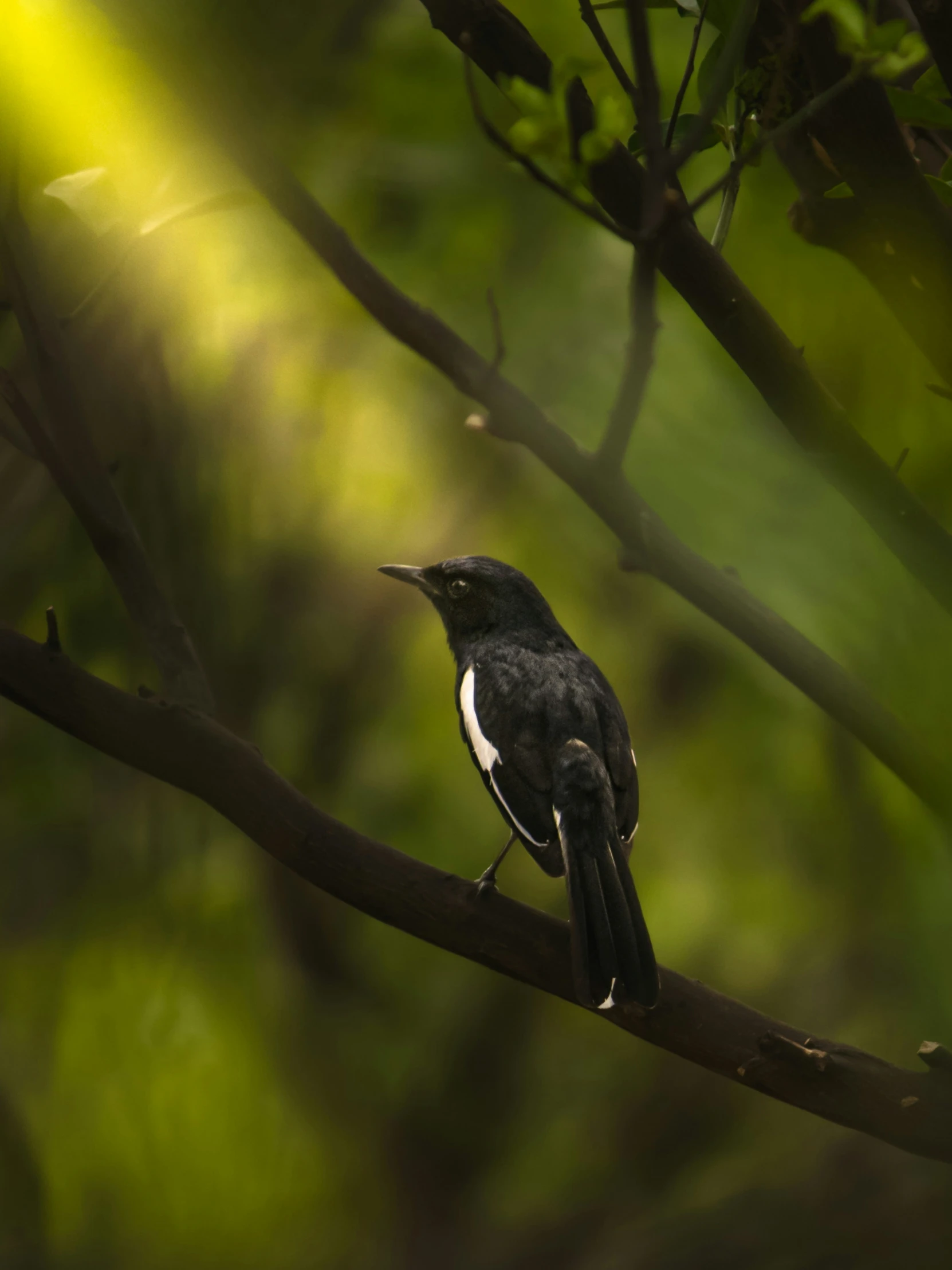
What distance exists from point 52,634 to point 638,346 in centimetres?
77

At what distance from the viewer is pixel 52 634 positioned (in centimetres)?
121

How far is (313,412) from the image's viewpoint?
2455 millimetres

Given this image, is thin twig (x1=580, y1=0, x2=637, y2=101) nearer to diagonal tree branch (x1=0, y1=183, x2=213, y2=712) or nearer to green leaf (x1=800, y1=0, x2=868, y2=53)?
green leaf (x1=800, y1=0, x2=868, y2=53)

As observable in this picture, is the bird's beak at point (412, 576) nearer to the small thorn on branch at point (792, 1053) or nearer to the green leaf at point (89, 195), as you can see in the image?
the green leaf at point (89, 195)

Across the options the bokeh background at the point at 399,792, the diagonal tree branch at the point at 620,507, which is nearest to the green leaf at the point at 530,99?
the diagonal tree branch at the point at 620,507

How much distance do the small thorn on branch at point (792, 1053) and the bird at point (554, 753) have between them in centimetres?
12

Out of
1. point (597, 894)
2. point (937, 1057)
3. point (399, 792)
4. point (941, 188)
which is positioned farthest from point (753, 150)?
→ point (399, 792)

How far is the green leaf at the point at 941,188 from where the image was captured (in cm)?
108

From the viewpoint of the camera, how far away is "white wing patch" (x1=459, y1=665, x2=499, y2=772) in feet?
4.68

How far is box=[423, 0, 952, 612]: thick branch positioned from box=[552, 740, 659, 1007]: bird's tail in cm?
47

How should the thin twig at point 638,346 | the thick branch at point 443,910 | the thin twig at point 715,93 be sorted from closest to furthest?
the thin twig at point 715,93 → the thin twig at point 638,346 → the thick branch at point 443,910

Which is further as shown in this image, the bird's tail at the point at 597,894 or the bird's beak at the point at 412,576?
the bird's beak at the point at 412,576

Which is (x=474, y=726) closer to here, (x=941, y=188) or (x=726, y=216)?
(x=726, y=216)

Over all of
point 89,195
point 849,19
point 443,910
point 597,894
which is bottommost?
point 443,910
